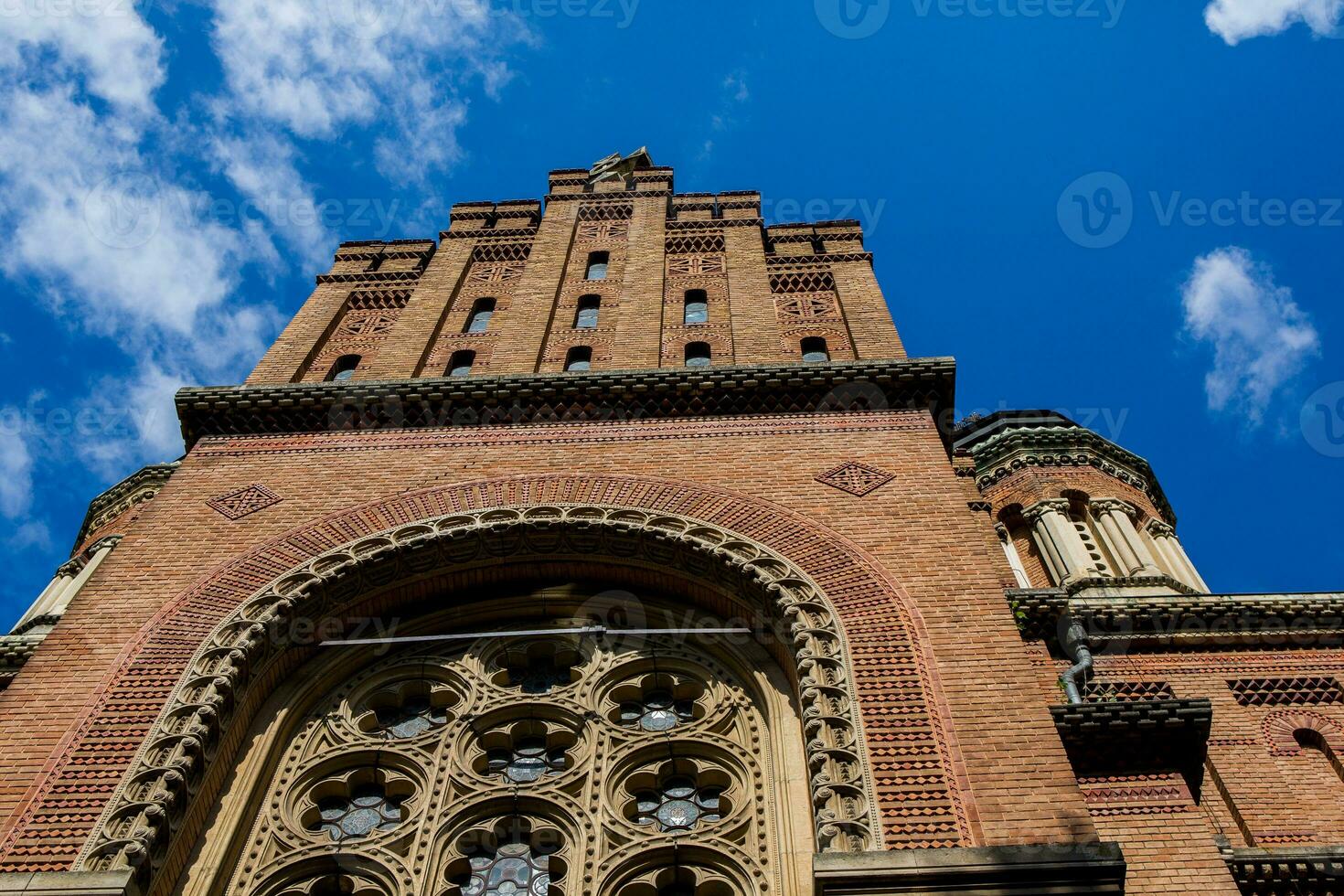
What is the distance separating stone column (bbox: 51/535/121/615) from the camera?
67.1 ft

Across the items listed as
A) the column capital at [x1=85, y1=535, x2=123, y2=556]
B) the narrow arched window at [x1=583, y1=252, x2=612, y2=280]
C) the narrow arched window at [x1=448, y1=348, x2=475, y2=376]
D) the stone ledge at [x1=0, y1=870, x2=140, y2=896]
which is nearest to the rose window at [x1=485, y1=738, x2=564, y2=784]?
the stone ledge at [x1=0, y1=870, x2=140, y2=896]

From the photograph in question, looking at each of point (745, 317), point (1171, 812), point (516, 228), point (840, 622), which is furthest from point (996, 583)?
point (516, 228)

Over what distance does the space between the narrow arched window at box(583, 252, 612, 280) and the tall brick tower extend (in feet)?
4.38

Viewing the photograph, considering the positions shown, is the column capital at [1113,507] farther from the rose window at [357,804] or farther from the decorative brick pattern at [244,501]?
the rose window at [357,804]

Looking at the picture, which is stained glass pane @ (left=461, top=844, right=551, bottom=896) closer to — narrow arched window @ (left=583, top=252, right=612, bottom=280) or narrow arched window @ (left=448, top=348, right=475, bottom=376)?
narrow arched window @ (left=448, top=348, right=475, bottom=376)

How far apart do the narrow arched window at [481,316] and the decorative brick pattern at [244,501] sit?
473cm

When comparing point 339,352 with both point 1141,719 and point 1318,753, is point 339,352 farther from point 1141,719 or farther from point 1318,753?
point 1318,753

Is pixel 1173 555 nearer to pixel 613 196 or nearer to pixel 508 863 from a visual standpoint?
pixel 613 196

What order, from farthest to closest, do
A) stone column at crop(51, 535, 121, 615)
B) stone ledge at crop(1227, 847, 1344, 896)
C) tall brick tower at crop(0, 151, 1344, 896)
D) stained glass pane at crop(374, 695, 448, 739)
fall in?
1. stone column at crop(51, 535, 121, 615)
2. stained glass pane at crop(374, 695, 448, 739)
3. stone ledge at crop(1227, 847, 1344, 896)
4. tall brick tower at crop(0, 151, 1344, 896)

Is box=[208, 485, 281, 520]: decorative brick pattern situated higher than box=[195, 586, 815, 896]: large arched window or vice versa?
box=[208, 485, 281, 520]: decorative brick pattern

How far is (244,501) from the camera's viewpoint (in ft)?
39.4

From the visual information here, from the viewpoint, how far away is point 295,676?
10656 mm

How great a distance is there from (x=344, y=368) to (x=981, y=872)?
10.7 metres

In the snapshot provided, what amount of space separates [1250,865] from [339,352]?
11381 mm
